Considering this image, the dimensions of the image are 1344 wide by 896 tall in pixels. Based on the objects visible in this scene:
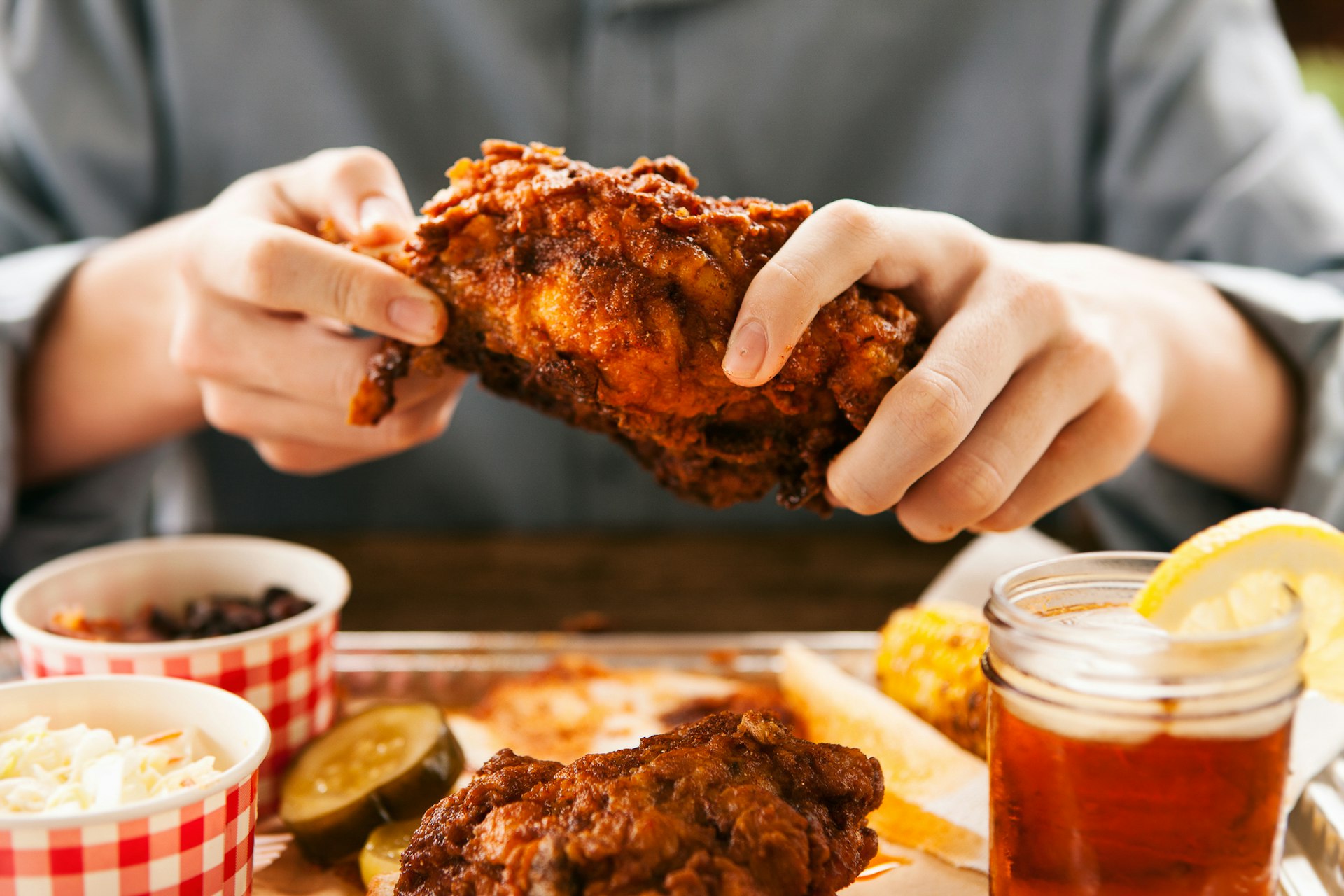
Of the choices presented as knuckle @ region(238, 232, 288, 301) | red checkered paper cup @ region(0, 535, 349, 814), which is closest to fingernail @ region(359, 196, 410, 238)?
knuckle @ region(238, 232, 288, 301)

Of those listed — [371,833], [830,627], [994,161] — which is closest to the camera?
[371,833]

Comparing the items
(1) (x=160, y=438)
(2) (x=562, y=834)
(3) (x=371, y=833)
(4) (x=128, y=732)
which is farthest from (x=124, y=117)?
(2) (x=562, y=834)

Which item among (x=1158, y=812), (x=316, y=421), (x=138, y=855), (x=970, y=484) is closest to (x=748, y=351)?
(x=970, y=484)

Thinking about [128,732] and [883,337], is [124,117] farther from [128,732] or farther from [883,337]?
[883,337]

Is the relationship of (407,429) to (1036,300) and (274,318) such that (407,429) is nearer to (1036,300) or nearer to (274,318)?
(274,318)

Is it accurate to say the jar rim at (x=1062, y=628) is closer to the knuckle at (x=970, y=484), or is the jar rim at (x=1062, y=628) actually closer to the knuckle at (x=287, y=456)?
the knuckle at (x=970, y=484)

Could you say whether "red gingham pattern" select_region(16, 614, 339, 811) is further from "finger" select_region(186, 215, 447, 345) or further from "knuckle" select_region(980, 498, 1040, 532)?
"knuckle" select_region(980, 498, 1040, 532)
